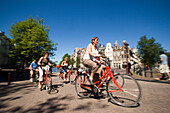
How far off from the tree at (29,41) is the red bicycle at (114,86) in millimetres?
15669

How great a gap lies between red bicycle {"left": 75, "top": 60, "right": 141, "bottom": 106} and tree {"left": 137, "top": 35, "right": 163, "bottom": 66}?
37137mm

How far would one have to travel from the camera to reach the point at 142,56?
37562 mm

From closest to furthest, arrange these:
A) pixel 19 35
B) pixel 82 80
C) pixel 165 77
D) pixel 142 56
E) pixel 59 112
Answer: pixel 59 112 < pixel 82 80 < pixel 165 77 < pixel 19 35 < pixel 142 56

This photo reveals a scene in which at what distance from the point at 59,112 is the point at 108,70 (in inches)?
69.6

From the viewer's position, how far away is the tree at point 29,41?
17969 mm

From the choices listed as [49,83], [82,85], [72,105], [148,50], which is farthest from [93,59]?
[148,50]

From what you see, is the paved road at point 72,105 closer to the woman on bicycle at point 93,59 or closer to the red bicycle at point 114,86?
the red bicycle at point 114,86

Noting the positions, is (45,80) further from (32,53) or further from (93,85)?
(32,53)

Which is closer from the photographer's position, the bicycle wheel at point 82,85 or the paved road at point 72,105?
the paved road at point 72,105

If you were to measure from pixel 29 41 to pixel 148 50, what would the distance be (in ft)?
121

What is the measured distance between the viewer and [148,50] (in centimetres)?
3650

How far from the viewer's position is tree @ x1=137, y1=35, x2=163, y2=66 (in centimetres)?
3557

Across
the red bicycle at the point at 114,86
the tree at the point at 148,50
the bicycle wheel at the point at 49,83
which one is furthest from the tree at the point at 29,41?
the tree at the point at 148,50

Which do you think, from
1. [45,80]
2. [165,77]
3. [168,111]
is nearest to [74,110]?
Answer: [168,111]
